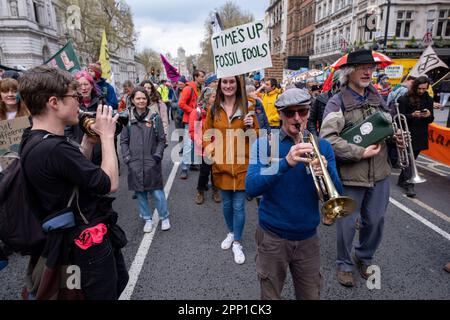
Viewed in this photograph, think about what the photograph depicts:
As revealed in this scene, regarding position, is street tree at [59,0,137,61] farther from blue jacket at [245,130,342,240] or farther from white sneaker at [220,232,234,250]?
blue jacket at [245,130,342,240]

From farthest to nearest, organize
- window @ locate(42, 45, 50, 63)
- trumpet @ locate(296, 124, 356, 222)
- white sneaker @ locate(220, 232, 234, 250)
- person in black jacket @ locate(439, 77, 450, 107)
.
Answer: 1. window @ locate(42, 45, 50, 63)
2. person in black jacket @ locate(439, 77, 450, 107)
3. white sneaker @ locate(220, 232, 234, 250)
4. trumpet @ locate(296, 124, 356, 222)

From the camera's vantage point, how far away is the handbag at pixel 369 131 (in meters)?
2.48

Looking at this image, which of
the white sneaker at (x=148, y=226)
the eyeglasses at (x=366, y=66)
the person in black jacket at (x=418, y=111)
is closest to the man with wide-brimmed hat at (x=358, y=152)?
the eyeglasses at (x=366, y=66)

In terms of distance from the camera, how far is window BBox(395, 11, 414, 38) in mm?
29938

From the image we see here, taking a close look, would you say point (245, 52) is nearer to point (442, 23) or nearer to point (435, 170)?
point (435, 170)

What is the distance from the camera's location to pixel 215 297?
279 cm

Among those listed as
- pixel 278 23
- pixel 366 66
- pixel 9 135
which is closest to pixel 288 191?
pixel 366 66

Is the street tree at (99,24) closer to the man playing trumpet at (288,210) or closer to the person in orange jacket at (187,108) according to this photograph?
the person in orange jacket at (187,108)

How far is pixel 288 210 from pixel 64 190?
4.68 ft

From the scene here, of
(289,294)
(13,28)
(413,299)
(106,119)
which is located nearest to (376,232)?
(413,299)

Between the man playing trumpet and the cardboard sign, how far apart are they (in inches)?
52.9

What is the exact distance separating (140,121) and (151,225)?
1517 millimetres

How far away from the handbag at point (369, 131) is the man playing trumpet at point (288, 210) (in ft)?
2.28

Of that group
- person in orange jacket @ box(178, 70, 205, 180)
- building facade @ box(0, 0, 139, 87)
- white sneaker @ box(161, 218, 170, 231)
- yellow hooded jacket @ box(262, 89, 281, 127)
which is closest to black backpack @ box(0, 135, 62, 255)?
white sneaker @ box(161, 218, 170, 231)
